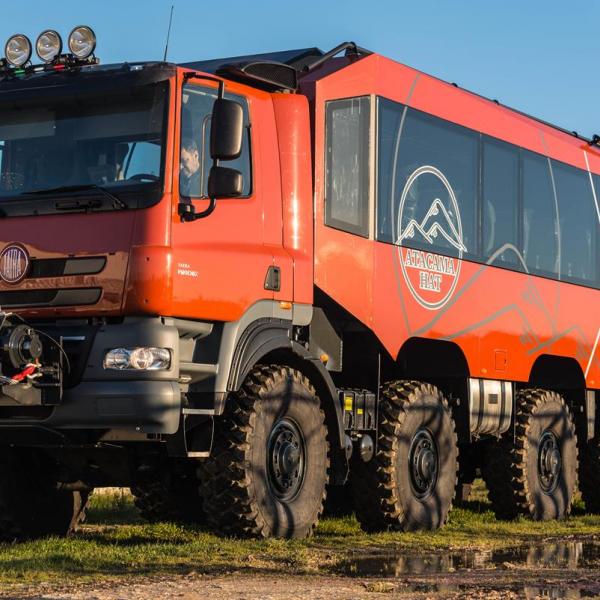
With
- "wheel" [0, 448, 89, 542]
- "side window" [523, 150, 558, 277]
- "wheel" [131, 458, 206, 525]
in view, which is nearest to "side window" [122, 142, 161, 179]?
"wheel" [0, 448, 89, 542]

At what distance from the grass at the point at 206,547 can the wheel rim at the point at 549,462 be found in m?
0.54

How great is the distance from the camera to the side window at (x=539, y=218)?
14328 millimetres

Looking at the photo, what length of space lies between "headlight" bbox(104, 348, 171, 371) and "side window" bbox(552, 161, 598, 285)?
656 centimetres

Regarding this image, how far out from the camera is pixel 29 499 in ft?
36.3

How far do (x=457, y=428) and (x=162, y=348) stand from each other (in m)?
4.62

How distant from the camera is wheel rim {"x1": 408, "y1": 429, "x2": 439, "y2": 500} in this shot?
12.3 metres

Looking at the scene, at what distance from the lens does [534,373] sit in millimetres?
14820

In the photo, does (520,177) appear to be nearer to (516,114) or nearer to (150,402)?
(516,114)

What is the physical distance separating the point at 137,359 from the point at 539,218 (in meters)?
6.34

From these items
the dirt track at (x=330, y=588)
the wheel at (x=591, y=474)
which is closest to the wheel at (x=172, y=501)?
the dirt track at (x=330, y=588)

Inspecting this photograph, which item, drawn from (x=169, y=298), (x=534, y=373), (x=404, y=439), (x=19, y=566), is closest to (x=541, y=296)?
(x=534, y=373)

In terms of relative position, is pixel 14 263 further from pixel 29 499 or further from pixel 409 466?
pixel 409 466

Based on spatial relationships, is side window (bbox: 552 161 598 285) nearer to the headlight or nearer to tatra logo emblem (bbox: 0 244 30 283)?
the headlight

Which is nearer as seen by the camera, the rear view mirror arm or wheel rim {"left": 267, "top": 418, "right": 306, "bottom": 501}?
the rear view mirror arm
